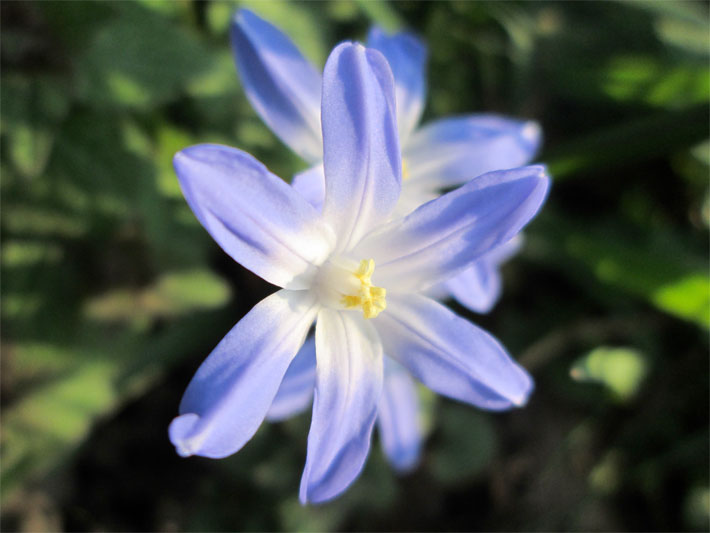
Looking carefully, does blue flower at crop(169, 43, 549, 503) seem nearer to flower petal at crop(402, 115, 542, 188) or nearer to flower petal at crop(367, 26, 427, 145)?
flower petal at crop(402, 115, 542, 188)

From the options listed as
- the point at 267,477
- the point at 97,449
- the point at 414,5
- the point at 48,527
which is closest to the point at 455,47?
Result: the point at 414,5

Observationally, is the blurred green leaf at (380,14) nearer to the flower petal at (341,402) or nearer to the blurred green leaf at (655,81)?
the blurred green leaf at (655,81)

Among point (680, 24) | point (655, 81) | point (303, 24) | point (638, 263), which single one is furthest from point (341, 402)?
point (680, 24)

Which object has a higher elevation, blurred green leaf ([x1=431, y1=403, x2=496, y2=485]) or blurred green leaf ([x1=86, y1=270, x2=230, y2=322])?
blurred green leaf ([x1=86, y1=270, x2=230, y2=322])

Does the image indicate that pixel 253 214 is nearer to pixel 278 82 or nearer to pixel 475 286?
pixel 278 82

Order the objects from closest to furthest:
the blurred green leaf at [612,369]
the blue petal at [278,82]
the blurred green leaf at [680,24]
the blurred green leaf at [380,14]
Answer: the blue petal at [278,82], the blurred green leaf at [612,369], the blurred green leaf at [380,14], the blurred green leaf at [680,24]

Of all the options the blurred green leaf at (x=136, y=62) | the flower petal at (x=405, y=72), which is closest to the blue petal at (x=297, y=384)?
the flower petal at (x=405, y=72)

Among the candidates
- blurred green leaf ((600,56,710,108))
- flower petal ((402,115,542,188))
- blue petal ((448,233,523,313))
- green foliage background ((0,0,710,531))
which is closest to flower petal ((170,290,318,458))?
blue petal ((448,233,523,313))
